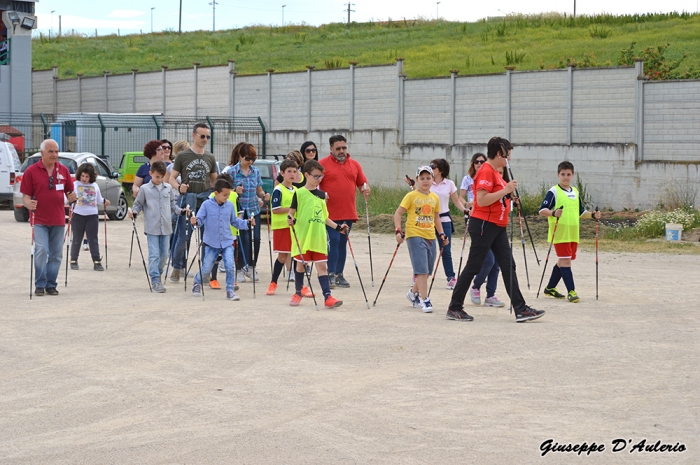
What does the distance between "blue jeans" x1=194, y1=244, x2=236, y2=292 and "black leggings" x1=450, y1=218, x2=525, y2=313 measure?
2.89 metres

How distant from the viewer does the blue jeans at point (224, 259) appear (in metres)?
12.2

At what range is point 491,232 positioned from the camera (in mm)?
10828

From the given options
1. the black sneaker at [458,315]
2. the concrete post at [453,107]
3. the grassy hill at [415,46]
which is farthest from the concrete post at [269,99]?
the black sneaker at [458,315]

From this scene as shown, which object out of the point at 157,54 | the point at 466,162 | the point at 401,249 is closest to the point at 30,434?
the point at 401,249

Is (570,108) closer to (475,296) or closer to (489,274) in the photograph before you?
(489,274)

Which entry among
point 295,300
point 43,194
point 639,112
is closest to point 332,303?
point 295,300

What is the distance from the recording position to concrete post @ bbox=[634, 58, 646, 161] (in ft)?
85.1

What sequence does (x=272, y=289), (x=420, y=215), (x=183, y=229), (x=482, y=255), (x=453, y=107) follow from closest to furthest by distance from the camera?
(x=482, y=255) < (x=420, y=215) < (x=272, y=289) < (x=183, y=229) < (x=453, y=107)

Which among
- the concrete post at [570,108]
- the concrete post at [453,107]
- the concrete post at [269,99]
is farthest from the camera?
the concrete post at [269,99]

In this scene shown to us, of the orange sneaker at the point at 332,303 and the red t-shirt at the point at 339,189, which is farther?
the red t-shirt at the point at 339,189

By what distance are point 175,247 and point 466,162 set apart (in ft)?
55.6

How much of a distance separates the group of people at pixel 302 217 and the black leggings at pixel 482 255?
11 millimetres

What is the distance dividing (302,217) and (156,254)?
93.0 inches

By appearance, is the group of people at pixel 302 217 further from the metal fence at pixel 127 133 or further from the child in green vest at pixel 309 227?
the metal fence at pixel 127 133
